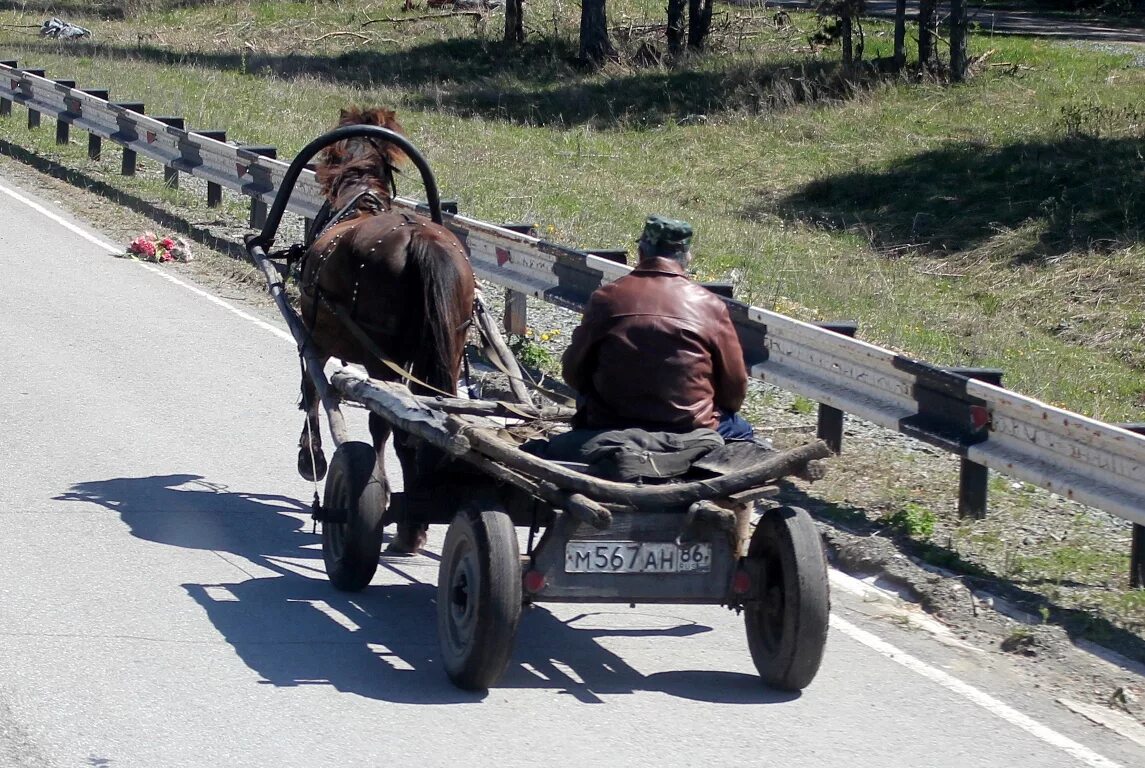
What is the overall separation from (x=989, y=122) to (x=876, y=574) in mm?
18078

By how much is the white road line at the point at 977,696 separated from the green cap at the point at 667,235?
1.87 metres

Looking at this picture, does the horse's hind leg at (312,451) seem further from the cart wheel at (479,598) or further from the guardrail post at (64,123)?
the guardrail post at (64,123)

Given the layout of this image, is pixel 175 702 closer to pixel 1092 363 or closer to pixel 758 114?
pixel 1092 363

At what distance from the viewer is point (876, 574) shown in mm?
7531

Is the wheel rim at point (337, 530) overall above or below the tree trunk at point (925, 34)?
below

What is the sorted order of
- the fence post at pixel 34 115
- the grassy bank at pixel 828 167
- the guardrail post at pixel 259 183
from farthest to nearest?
the fence post at pixel 34 115
the guardrail post at pixel 259 183
the grassy bank at pixel 828 167

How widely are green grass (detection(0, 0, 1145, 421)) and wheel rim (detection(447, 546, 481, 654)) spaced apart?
6404 millimetres

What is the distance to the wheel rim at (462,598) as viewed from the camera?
5.79 meters

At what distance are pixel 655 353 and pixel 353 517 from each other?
1.58 metres

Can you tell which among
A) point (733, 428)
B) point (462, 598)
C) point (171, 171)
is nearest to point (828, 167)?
point (171, 171)

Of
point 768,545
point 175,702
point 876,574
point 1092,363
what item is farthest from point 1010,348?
Result: point 175,702

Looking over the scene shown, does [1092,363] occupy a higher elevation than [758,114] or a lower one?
lower

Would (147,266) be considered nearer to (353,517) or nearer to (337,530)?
(337,530)

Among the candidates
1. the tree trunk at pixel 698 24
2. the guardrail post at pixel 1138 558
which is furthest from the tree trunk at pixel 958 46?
the guardrail post at pixel 1138 558
